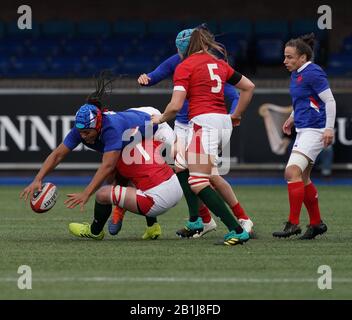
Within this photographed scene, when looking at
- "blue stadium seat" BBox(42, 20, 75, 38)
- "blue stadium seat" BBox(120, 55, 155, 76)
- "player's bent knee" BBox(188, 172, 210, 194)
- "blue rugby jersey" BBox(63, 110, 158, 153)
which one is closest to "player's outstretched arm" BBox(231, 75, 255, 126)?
"blue rugby jersey" BBox(63, 110, 158, 153)

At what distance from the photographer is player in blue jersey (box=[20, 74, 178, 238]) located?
30.9ft

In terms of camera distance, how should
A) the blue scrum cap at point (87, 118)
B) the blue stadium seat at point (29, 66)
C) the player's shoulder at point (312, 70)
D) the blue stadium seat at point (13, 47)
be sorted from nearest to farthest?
the blue scrum cap at point (87, 118) < the player's shoulder at point (312, 70) < the blue stadium seat at point (29, 66) < the blue stadium seat at point (13, 47)

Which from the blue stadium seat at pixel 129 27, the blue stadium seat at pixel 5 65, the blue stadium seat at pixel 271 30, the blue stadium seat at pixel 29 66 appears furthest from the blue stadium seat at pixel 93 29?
the blue stadium seat at pixel 271 30

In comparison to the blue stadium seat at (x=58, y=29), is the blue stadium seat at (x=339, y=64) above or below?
below

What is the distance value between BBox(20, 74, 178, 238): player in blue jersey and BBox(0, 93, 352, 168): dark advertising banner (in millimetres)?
8811

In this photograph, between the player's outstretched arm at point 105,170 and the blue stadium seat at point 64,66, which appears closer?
the player's outstretched arm at point 105,170

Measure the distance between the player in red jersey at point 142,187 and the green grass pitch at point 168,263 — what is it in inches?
13.0

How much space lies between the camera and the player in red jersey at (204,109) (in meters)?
9.30

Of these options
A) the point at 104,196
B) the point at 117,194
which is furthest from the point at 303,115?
the point at 104,196

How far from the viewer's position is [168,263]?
27.5 feet

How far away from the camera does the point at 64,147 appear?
32.2ft

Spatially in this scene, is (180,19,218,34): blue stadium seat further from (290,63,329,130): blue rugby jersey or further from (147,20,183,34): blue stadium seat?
(290,63,329,130): blue rugby jersey

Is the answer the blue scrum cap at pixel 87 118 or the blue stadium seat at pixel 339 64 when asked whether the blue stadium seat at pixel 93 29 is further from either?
the blue scrum cap at pixel 87 118


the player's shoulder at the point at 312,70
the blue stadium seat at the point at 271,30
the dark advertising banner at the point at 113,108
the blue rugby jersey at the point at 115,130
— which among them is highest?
the player's shoulder at the point at 312,70
